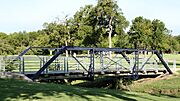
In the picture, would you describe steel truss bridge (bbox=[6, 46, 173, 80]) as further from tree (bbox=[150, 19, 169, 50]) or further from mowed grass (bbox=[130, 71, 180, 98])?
tree (bbox=[150, 19, 169, 50])

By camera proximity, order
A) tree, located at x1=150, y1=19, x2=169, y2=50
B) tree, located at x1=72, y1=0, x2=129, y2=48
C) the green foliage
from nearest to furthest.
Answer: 1. the green foliage
2. tree, located at x1=72, y1=0, x2=129, y2=48
3. tree, located at x1=150, y1=19, x2=169, y2=50

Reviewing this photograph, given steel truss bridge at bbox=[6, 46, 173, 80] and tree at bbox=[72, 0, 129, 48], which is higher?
tree at bbox=[72, 0, 129, 48]

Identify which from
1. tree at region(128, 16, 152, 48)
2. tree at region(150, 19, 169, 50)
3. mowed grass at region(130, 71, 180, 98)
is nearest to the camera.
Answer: mowed grass at region(130, 71, 180, 98)

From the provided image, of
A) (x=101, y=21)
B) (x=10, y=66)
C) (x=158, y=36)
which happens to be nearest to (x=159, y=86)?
(x=10, y=66)

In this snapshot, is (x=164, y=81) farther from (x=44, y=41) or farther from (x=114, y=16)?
(x=44, y=41)

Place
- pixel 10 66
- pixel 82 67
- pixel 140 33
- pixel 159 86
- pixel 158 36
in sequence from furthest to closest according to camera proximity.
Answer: pixel 158 36 < pixel 140 33 < pixel 82 67 < pixel 10 66 < pixel 159 86

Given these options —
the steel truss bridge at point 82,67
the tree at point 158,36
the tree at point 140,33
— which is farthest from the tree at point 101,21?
the steel truss bridge at point 82,67

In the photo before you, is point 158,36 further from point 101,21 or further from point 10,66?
point 10,66

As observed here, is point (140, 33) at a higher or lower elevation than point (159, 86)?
higher

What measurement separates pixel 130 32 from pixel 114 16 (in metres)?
22.0

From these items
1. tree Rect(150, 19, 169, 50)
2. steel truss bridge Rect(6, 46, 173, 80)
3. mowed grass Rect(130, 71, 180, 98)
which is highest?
tree Rect(150, 19, 169, 50)

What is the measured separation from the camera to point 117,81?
2720 cm

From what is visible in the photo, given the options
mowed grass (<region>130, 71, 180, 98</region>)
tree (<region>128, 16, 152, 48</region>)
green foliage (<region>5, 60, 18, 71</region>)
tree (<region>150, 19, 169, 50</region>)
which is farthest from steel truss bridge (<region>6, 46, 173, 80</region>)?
tree (<region>150, 19, 169, 50</region>)

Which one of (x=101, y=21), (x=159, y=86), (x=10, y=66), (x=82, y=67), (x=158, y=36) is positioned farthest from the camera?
(x=158, y=36)
